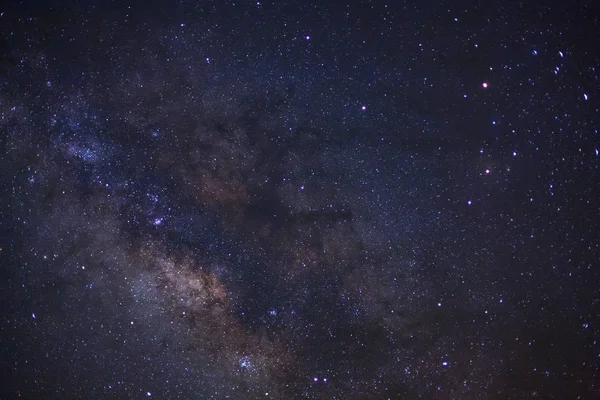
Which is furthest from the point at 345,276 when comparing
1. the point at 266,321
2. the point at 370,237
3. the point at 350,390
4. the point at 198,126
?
the point at 198,126

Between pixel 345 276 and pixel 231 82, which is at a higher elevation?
pixel 231 82

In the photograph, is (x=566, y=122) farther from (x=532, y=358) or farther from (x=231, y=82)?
(x=231, y=82)

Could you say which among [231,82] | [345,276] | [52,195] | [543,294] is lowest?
[543,294]

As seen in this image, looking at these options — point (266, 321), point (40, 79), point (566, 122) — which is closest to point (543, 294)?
point (566, 122)

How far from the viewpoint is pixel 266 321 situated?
Answer: 9.46ft

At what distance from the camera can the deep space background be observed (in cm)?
279

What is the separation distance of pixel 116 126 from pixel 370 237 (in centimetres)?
226

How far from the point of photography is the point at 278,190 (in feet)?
9.29

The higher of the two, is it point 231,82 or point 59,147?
point 231,82

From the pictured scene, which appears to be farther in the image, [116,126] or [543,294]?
[543,294]

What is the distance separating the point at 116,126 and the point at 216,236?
1197mm

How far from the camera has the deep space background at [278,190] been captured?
279cm

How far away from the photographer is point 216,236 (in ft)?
9.37

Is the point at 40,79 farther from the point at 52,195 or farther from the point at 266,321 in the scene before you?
the point at 266,321
